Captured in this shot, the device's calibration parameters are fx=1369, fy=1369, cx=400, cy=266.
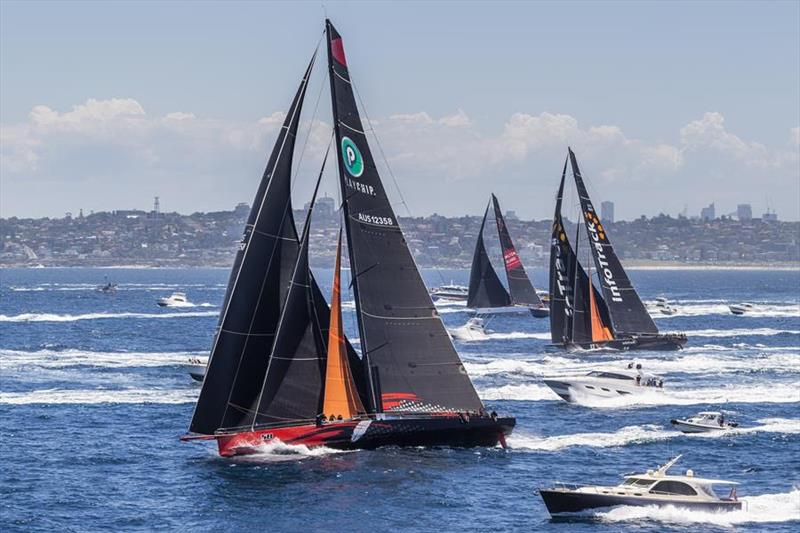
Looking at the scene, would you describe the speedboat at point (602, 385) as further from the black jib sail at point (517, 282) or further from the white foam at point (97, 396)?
the black jib sail at point (517, 282)

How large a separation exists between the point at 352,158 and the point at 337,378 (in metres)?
8.77

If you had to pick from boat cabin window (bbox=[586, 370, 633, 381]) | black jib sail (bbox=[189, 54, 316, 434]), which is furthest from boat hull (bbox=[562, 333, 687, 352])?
black jib sail (bbox=[189, 54, 316, 434])

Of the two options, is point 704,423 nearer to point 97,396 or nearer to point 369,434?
point 369,434

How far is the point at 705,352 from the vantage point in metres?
108

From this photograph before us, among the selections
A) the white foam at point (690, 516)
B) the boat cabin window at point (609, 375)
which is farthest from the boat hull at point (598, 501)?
the boat cabin window at point (609, 375)

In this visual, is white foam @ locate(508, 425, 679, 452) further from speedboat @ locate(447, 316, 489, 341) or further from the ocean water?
speedboat @ locate(447, 316, 489, 341)

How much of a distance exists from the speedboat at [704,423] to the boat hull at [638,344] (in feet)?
124

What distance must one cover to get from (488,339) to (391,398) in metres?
69.7

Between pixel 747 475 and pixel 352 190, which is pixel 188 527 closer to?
pixel 352 190

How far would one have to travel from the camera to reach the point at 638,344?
4166 inches

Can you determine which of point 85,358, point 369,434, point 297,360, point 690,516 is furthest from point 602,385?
point 85,358

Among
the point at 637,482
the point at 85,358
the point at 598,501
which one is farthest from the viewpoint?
the point at 85,358

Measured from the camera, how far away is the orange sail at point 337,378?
54375 mm

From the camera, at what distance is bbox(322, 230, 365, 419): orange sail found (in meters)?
54.4
